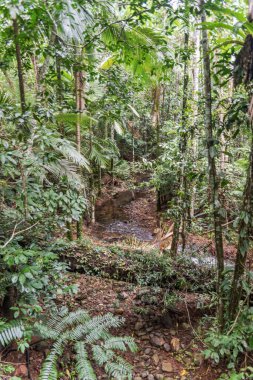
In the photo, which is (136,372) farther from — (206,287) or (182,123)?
(182,123)

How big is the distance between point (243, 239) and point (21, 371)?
2.36m

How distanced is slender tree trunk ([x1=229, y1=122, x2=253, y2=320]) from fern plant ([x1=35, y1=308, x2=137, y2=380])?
1.07 meters

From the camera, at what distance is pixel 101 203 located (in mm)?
10648

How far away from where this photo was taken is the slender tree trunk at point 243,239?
2203 millimetres

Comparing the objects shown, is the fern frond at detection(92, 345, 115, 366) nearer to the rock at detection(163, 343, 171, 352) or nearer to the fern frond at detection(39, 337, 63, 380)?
the fern frond at detection(39, 337, 63, 380)

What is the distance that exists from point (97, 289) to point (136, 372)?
139 centimetres

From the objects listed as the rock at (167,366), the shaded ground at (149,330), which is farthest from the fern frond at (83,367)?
the rock at (167,366)

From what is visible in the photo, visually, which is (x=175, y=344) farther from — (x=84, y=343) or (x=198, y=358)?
(x=84, y=343)

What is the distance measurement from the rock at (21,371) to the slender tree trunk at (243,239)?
198 centimetres

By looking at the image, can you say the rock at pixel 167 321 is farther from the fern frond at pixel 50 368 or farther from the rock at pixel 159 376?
the fern frond at pixel 50 368

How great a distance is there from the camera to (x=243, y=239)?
2303mm

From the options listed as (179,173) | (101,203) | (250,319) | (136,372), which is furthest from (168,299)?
(101,203)

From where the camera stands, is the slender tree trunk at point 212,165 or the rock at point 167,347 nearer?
the slender tree trunk at point 212,165

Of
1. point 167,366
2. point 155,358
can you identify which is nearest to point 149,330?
point 155,358
